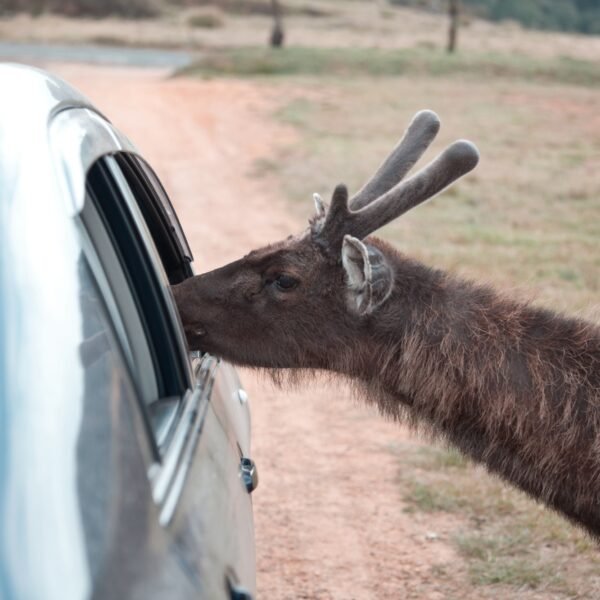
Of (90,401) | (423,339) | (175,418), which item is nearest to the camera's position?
(90,401)

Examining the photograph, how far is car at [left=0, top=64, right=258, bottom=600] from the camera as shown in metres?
1.79

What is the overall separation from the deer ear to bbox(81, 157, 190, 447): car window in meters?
1.20

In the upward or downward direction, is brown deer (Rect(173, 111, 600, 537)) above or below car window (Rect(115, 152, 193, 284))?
below

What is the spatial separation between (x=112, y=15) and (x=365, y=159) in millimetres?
52539

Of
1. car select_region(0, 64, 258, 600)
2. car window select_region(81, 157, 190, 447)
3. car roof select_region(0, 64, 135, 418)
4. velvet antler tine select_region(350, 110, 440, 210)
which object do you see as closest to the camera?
car select_region(0, 64, 258, 600)

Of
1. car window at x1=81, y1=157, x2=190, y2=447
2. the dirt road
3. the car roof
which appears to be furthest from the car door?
the dirt road

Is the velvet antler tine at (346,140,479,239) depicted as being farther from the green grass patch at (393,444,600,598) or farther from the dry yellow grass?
the dry yellow grass

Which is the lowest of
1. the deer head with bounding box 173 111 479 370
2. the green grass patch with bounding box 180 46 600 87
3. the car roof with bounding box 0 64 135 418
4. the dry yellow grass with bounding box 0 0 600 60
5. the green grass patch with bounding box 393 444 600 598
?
the dry yellow grass with bounding box 0 0 600 60

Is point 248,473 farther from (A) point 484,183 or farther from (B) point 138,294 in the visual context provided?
(A) point 484,183

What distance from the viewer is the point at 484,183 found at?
16.4m

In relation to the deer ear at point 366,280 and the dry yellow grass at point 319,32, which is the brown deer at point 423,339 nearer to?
the deer ear at point 366,280

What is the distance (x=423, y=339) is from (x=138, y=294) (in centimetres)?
153

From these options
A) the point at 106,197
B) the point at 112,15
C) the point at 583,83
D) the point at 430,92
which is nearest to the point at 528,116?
the point at 430,92

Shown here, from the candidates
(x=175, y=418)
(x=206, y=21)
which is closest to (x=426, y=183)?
(x=175, y=418)
